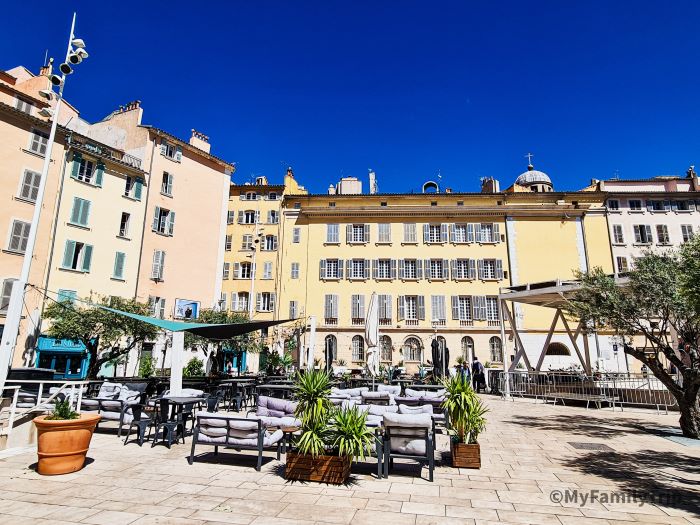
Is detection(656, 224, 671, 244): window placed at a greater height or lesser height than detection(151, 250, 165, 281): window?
greater

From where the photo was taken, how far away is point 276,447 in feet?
23.1

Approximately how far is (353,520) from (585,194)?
32264 millimetres

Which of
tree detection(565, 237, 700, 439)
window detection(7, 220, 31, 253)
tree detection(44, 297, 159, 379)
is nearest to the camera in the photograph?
tree detection(565, 237, 700, 439)

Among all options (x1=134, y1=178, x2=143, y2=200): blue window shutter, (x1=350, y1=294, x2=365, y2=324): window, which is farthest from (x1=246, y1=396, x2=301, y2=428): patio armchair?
(x1=350, y1=294, x2=365, y2=324): window

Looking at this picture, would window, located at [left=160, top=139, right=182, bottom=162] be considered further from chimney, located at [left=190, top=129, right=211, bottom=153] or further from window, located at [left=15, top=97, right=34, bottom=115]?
window, located at [left=15, top=97, right=34, bottom=115]

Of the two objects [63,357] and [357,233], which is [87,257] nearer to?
[63,357]

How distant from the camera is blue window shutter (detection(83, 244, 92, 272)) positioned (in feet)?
65.9

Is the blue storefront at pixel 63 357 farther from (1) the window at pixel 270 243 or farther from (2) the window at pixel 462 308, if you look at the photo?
(2) the window at pixel 462 308

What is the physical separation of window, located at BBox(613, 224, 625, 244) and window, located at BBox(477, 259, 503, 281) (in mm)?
8454

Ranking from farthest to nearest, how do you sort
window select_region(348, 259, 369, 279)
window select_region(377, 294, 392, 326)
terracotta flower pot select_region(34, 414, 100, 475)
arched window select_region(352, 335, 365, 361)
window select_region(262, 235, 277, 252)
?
window select_region(262, 235, 277, 252)
window select_region(348, 259, 369, 279)
window select_region(377, 294, 392, 326)
arched window select_region(352, 335, 365, 361)
terracotta flower pot select_region(34, 414, 100, 475)

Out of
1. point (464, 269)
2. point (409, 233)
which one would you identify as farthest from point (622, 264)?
point (409, 233)

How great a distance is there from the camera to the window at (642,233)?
3030 centimetres

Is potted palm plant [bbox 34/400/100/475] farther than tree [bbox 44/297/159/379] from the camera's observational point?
No

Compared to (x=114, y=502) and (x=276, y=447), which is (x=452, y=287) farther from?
(x=114, y=502)
